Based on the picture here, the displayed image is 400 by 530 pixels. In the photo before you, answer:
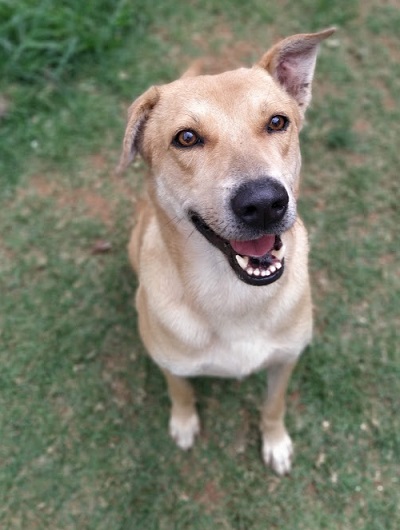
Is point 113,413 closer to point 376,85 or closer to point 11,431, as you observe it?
point 11,431

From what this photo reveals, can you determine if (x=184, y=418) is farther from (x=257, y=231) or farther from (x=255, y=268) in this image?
(x=257, y=231)

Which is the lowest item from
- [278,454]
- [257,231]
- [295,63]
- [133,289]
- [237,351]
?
[278,454]

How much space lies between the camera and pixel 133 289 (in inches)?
167

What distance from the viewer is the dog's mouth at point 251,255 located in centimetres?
241

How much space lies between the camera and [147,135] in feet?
8.72

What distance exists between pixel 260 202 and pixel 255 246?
0.36m

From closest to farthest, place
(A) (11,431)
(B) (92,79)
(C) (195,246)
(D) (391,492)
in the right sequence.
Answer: (C) (195,246), (D) (391,492), (A) (11,431), (B) (92,79)

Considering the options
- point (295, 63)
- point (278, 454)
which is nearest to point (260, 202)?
point (295, 63)

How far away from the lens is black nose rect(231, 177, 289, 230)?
7.09ft

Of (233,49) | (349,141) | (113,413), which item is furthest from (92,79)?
(113,413)

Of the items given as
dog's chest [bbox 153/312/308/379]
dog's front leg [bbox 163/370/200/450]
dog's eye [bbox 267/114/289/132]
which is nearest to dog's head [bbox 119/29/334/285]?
dog's eye [bbox 267/114/289/132]

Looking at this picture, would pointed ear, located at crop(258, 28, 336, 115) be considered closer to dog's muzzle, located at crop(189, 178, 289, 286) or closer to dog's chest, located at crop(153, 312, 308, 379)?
dog's muzzle, located at crop(189, 178, 289, 286)

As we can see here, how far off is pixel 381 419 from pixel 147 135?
97.1 inches

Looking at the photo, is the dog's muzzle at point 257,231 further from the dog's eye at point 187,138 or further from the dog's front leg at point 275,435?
the dog's front leg at point 275,435
